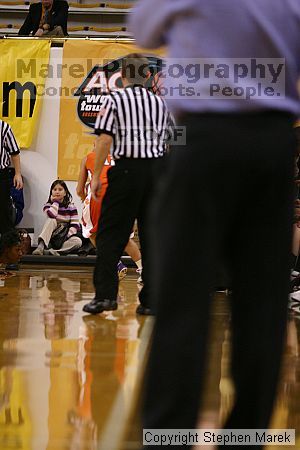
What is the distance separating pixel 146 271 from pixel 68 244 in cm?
488

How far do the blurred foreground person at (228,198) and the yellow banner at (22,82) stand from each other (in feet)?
29.6

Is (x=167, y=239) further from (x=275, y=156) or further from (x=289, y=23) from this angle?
(x=289, y=23)

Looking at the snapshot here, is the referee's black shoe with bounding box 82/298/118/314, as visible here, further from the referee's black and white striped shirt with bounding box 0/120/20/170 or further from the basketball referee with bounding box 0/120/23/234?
the referee's black and white striped shirt with bounding box 0/120/20/170

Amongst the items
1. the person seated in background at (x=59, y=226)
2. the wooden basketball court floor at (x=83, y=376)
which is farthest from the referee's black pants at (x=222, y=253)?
the person seated in background at (x=59, y=226)

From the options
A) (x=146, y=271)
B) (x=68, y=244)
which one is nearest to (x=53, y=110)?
(x=68, y=244)

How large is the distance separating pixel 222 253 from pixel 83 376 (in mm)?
1959

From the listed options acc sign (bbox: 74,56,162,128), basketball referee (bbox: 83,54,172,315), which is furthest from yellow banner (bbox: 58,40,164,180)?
basketball referee (bbox: 83,54,172,315)

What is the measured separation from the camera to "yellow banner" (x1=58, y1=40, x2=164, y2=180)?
424 inches

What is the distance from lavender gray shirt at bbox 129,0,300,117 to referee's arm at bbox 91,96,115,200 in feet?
11.8

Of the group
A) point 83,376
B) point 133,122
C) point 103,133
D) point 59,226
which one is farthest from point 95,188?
point 59,226

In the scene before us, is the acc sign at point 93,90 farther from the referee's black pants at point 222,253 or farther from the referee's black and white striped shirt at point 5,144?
the referee's black pants at point 222,253

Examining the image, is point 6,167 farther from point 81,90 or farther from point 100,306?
point 100,306

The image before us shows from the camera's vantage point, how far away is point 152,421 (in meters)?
1.87

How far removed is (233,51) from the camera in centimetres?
192
